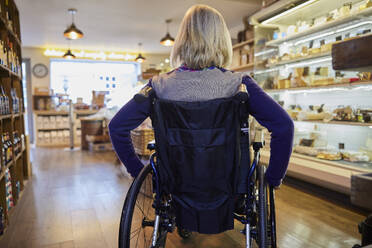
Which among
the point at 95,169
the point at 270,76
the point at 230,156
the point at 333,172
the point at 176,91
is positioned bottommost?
the point at 95,169

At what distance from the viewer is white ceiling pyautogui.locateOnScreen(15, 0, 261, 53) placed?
195 inches

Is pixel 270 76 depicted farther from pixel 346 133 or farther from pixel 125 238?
pixel 125 238

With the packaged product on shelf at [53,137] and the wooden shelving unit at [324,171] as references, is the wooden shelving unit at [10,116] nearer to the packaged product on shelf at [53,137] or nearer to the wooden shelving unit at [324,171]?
the wooden shelving unit at [324,171]

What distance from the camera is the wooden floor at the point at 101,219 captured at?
1.90 metres

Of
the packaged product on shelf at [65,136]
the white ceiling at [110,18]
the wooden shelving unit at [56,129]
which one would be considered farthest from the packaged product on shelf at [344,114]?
the packaged product on shelf at [65,136]

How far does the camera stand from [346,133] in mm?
2908

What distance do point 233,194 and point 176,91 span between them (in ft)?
1.59

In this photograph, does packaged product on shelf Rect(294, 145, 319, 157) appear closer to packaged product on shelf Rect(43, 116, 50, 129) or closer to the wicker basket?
the wicker basket

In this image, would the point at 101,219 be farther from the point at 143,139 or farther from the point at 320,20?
the point at 320,20

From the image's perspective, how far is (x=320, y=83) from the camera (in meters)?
3.02

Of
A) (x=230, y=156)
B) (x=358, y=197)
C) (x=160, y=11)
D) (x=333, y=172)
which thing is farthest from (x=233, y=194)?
(x=160, y=11)

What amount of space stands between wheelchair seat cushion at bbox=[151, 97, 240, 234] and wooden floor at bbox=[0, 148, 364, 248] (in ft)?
2.68

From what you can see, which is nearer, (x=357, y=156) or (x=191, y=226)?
(x=191, y=226)

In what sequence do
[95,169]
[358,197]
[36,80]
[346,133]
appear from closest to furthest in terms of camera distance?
[358,197]
[346,133]
[95,169]
[36,80]
